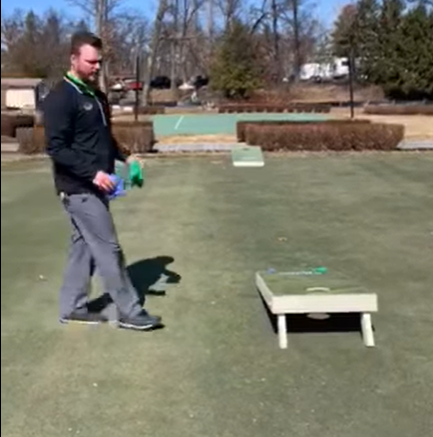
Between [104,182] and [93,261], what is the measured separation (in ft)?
2.64

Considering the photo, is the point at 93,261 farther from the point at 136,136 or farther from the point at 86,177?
the point at 136,136

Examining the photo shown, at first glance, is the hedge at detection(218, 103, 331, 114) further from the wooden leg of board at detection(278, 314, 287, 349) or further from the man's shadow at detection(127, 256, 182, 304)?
the wooden leg of board at detection(278, 314, 287, 349)

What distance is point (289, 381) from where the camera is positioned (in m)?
2.85

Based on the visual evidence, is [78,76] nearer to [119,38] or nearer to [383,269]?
[119,38]

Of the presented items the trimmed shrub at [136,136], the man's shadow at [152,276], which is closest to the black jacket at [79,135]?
the man's shadow at [152,276]

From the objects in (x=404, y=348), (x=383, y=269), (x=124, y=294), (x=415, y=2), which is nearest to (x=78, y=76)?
(x=415, y=2)

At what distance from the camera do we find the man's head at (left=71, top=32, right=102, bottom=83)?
1818 millimetres

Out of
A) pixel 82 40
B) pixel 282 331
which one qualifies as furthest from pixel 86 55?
pixel 282 331

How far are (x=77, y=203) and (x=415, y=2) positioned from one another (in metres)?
1.28

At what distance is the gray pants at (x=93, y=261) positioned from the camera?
2.82m

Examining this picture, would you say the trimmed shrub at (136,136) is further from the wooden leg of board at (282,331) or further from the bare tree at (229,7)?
the bare tree at (229,7)

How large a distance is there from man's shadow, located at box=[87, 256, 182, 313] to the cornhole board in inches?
32.9

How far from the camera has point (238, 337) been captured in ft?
11.0

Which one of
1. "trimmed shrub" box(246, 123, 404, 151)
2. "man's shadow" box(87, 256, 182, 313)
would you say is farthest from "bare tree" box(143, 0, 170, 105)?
"trimmed shrub" box(246, 123, 404, 151)
